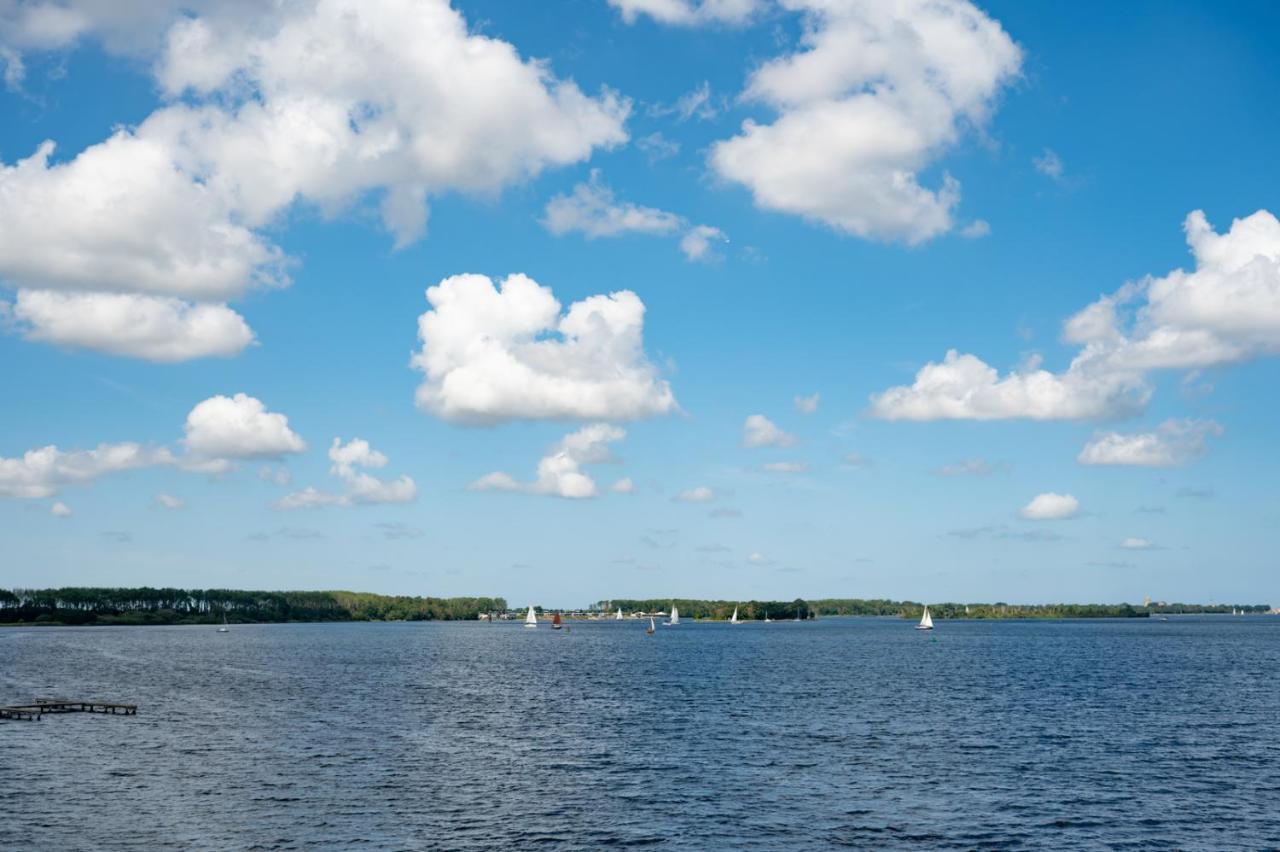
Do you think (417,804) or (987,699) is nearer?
(417,804)

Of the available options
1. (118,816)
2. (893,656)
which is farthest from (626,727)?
(893,656)

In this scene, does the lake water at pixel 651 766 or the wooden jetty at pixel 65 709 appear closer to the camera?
the lake water at pixel 651 766

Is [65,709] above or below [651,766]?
below

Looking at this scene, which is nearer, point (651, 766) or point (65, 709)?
point (651, 766)

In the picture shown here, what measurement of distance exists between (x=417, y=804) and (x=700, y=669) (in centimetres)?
10595

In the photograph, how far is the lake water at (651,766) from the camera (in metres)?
52.5

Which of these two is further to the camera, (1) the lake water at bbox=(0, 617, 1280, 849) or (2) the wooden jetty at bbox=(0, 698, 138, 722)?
(2) the wooden jetty at bbox=(0, 698, 138, 722)

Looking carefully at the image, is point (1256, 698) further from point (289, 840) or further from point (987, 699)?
point (289, 840)

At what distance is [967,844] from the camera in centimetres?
5012

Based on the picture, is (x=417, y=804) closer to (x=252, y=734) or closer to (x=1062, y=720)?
(x=252, y=734)

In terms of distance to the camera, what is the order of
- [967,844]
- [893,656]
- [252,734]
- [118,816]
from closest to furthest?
1. [967,844]
2. [118,816]
3. [252,734]
4. [893,656]

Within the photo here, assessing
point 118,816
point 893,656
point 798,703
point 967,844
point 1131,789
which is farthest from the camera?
point 893,656

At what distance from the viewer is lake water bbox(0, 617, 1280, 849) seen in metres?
52.5

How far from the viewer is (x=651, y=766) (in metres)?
70.6
